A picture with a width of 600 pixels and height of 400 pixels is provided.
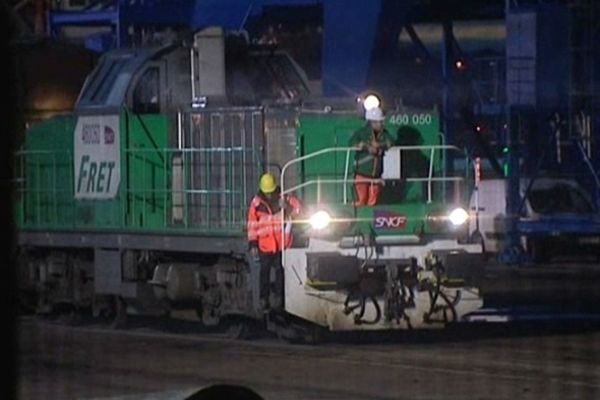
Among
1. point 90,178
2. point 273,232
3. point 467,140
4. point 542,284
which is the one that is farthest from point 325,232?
point 467,140

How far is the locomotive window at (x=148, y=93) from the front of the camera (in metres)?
19.2

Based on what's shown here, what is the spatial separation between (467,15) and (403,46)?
126 centimetres

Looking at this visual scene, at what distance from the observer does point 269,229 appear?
1723cm

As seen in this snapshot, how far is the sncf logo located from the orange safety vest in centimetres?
77

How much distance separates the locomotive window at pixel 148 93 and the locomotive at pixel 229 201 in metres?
0.02

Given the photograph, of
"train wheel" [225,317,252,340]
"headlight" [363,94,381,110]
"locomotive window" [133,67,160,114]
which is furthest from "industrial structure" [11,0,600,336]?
"headlight" [363,94,381,110]

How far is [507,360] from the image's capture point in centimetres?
1611

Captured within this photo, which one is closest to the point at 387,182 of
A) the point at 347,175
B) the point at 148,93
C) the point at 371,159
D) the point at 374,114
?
the point at 371,159

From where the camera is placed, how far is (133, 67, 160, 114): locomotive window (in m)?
19.2

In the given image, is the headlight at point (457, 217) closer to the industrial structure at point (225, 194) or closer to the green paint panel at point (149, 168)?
the industrial structure at point (225, 194)

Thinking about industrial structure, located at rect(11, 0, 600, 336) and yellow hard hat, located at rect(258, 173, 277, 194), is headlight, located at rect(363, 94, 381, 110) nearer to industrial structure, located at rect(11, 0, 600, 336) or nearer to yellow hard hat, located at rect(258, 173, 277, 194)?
industrial structure, located at rect(11, 0, 600, 336)

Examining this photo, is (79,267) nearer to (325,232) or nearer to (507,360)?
(325,232)

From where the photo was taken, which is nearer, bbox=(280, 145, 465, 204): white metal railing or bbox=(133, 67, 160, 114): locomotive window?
bbox=(280, 145, 465, 204): white metal railing

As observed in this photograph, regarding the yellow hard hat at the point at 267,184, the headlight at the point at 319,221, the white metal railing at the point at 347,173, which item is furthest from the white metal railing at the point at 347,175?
the headlight at the point at 319,221
